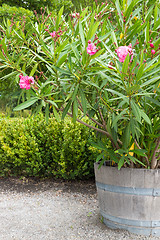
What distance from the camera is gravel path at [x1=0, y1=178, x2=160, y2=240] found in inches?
88.5

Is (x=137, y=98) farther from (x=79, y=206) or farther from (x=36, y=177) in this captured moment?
(x=36, y=177)

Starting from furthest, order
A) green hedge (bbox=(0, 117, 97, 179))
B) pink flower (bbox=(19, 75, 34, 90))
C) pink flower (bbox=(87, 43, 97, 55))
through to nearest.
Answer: green hedge (bbox=(0, 117, 97, 179)) < pink flower (bbox=(19, 75, 34, 90)) < pink flower (bbox=(87, 43, 97, 55))

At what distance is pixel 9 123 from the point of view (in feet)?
12.8

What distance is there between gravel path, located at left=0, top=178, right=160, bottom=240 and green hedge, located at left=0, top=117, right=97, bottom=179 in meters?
0.20

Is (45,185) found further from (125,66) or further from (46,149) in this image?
(125,66)

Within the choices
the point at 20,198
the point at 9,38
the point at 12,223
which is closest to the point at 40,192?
the point at 20,198

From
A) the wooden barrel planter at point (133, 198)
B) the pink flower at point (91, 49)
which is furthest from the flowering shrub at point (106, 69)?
the wooden barrel planter at point (133, 198)

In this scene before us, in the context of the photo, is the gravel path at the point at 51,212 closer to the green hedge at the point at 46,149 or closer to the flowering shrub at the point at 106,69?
the green hedge at the point at 46,149

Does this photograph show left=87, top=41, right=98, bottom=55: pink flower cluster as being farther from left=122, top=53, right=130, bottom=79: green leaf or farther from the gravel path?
the gravel path

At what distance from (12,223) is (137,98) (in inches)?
71.7

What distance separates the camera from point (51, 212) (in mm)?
2791

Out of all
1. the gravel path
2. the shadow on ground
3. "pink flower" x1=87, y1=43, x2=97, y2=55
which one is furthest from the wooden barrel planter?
the shadow on ground

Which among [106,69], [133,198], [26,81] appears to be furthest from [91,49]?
[133,198]

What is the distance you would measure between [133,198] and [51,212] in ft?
3.81
